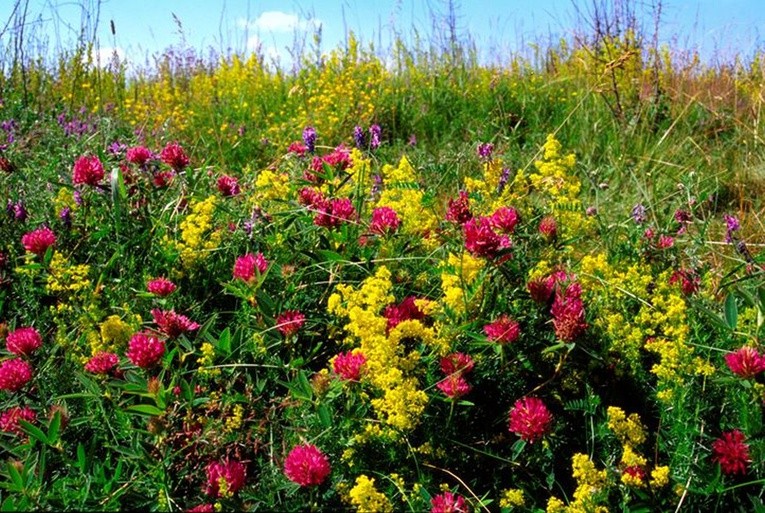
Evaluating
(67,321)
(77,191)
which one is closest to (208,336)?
(67,321)

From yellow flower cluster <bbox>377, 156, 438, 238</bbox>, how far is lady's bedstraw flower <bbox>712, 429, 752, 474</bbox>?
1.01m

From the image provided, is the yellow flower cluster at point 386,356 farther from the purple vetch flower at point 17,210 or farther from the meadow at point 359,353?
the purple vetch flower at point 17,210

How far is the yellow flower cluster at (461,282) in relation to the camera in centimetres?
182

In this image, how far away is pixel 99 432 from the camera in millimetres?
1797

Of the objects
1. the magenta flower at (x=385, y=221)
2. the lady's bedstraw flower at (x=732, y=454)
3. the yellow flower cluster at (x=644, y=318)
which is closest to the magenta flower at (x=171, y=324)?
the magenta flower at (x=385, y=221)

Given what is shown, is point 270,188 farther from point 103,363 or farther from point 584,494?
point 584,494

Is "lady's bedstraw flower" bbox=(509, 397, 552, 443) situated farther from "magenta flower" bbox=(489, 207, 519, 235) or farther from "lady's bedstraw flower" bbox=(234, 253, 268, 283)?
"lady's bedstraw flower" bbox=(234, 253, 268, 283)

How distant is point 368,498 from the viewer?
1454mm

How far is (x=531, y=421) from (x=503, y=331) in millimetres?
218

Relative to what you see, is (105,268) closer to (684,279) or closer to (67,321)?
(67,321)

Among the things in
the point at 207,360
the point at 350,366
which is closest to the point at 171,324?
the point at 207,360

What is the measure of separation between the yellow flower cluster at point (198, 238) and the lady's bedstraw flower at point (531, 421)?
1036 mm

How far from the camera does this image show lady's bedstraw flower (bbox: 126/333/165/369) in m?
1.65

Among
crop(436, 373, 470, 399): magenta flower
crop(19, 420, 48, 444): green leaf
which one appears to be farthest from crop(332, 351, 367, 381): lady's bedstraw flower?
crop(19, 420, 48, 444): green leaf
